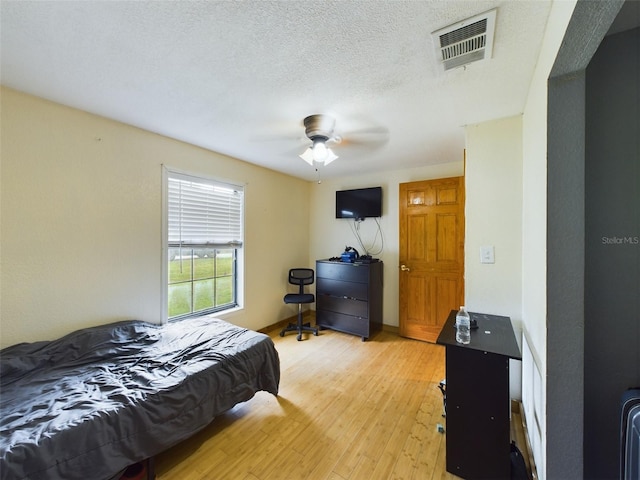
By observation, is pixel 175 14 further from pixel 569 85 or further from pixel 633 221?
pixel 633 221

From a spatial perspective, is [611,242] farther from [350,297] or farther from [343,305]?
[343,305]

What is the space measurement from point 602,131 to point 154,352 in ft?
9.90

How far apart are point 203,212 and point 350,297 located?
Result: 2.21m

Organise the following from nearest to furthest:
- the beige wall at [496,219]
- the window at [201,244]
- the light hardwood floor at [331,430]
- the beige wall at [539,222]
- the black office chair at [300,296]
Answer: the beige wall at [539,222] < the light hardwood floor at [331,430] < the beige wall at [496,219] < the window at [201,244] < the black office chair at [300,296]

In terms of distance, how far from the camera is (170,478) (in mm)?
1513

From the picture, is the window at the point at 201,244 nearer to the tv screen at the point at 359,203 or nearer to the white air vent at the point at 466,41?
the tv screen at the point at 359,203

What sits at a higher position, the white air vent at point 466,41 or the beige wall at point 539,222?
the white air vent at point 466,41

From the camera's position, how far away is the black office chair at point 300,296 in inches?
143

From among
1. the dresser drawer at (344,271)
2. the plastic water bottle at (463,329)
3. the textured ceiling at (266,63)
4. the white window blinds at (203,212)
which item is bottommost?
the plastic water bottle at (463,329)

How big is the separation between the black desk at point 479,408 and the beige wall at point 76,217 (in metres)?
2.65

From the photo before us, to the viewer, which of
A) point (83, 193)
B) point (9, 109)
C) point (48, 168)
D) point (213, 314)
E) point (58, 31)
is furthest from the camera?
point (213, 314)

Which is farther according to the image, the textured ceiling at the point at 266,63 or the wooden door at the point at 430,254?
the wooden door at the point at 430,254

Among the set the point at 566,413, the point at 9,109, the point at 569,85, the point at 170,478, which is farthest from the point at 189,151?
the point at 566,413

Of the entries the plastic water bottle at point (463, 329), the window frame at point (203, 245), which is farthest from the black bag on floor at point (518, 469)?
the window frame at point (203, 245)
